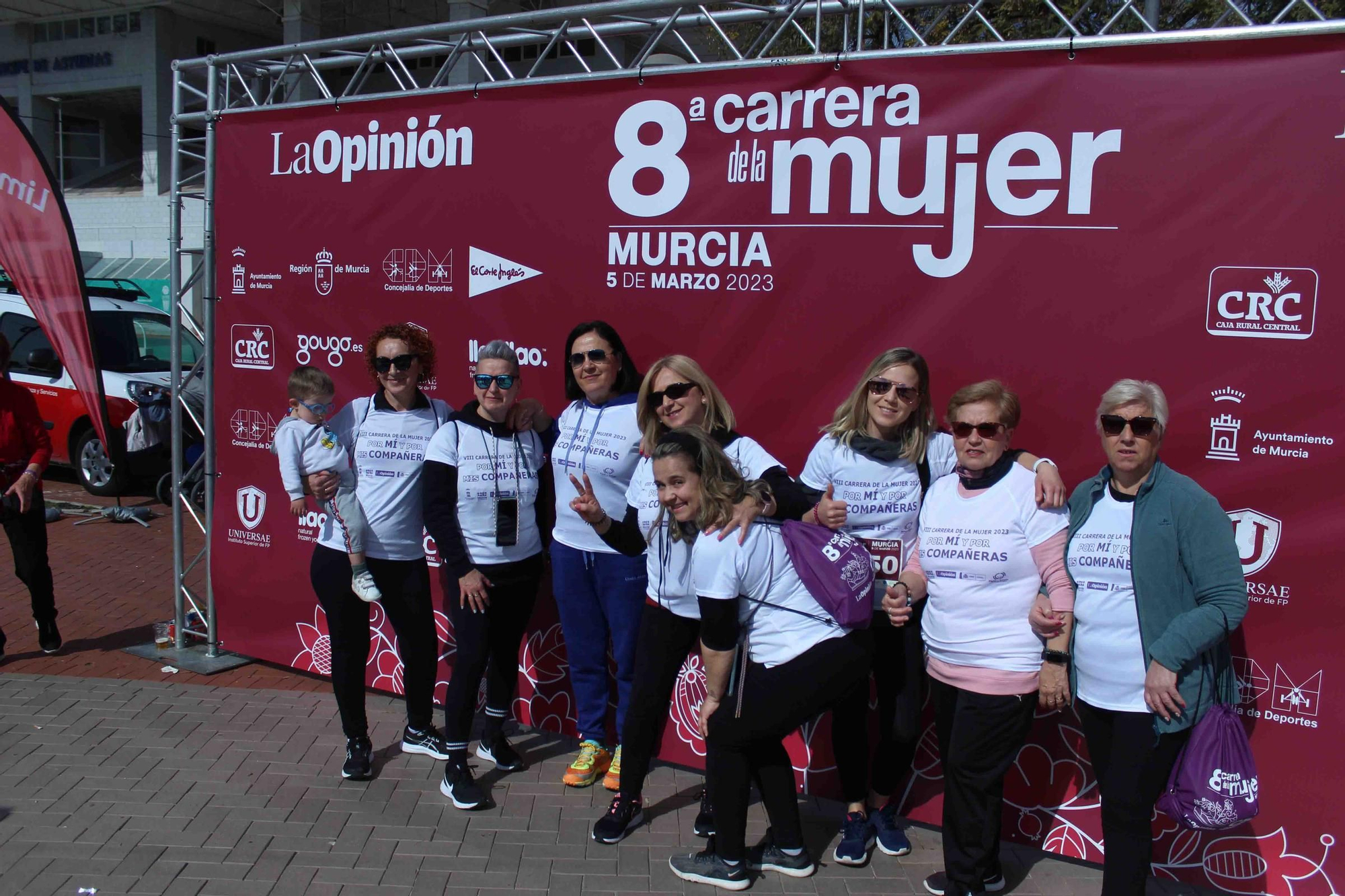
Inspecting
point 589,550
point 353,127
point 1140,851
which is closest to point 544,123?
point 353,127

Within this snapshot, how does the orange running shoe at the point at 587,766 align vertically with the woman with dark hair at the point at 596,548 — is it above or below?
below

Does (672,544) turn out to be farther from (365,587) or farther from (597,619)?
(365,587)

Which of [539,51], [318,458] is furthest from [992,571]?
[539,51]

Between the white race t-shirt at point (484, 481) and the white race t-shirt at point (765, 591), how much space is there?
43.7 inches

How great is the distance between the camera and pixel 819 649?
321cm

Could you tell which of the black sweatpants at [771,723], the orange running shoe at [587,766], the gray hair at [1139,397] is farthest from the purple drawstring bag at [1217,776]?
the orange running shoe at [587,766]

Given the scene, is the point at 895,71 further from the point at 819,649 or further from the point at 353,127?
the point at 353,127

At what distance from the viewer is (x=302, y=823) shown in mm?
3994

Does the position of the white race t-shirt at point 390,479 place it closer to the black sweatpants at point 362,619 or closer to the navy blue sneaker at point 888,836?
the black sweatpants at point 362,619

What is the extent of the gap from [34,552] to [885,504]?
15.6 feet

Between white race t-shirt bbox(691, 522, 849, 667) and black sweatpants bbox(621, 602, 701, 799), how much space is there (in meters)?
0.46

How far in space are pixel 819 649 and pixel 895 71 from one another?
2167 mm

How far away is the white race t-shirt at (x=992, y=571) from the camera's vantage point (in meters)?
3.12

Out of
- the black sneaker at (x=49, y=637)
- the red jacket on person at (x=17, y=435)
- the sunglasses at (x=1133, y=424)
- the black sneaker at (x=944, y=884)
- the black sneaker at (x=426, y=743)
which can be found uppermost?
the sunglasses at (x=1133, y=424)
